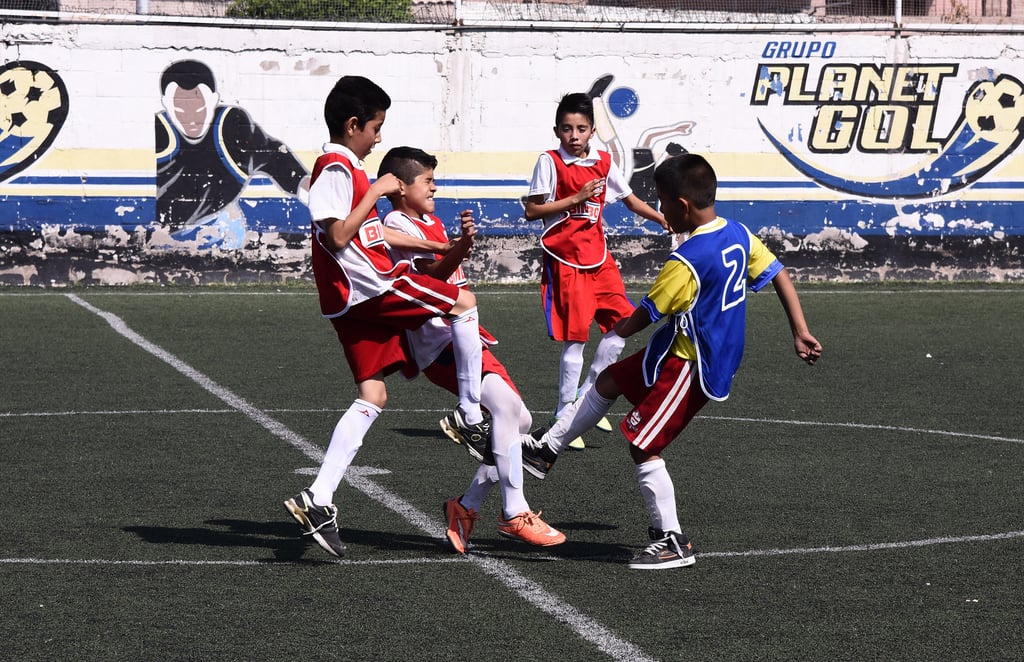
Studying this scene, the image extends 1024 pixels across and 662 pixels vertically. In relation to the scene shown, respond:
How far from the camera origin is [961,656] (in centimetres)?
473

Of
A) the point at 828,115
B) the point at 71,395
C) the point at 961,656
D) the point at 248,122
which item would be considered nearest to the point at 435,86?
the point at 248,122

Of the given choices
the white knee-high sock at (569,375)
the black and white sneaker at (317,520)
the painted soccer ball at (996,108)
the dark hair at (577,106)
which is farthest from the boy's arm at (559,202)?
the painted soccer ball at (996,108)

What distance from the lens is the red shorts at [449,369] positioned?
6328 millimetres

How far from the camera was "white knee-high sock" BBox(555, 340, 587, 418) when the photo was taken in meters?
9.08

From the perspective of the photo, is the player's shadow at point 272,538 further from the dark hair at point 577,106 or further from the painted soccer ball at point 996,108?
the painted soccer ball at point 996,108

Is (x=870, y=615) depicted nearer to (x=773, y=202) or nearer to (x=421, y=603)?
(x=421, y=603)

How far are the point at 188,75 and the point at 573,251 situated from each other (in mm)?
9513

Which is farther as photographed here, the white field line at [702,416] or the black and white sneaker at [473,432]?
the white field line at [702,416]

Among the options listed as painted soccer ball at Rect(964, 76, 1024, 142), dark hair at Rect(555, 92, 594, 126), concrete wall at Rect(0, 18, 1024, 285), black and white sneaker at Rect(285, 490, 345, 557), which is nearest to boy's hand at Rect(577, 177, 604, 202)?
dark hair at Rect(555, 92, 594, 126)

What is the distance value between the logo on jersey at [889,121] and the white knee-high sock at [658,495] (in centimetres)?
1319

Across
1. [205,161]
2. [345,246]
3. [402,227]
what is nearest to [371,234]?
[345,246]

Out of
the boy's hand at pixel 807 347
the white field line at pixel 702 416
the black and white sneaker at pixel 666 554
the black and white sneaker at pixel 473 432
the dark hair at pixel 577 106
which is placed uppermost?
the dark hair at pixel 577 106

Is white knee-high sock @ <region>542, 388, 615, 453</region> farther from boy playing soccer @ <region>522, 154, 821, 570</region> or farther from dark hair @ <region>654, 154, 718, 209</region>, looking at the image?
dark hair @ <region>654, 154, 718, 209</region>

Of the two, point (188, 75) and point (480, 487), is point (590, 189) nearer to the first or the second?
point (480, 487)
